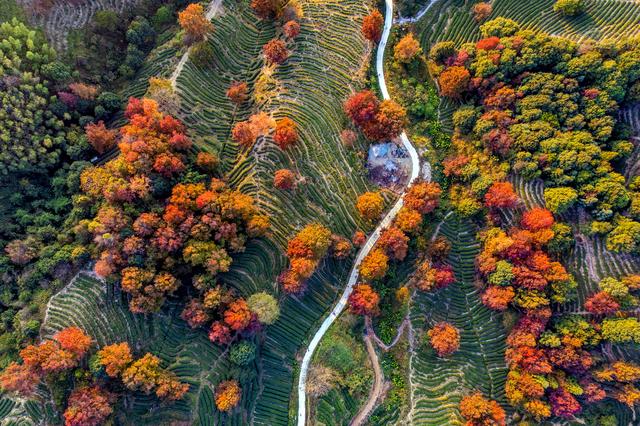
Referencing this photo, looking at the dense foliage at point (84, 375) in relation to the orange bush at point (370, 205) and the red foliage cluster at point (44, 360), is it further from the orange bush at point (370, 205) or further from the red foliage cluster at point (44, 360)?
the orange bush at point (370, 205)

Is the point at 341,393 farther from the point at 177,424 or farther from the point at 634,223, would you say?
the point at 634,223

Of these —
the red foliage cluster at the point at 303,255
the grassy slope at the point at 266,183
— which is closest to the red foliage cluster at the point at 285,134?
the grassy slope at the point at 266,183

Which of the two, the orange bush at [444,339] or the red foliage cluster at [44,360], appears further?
the orange bush at [444,339]

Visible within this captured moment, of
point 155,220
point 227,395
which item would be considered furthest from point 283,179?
point 227,395

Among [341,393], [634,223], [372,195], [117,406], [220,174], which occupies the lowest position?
[117,406]

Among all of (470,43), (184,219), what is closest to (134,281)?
(184,219)

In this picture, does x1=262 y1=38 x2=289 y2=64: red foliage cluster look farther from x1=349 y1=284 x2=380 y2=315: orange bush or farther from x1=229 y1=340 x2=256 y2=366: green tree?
x1=229 y1=340 x2=256 y2=366: green tree
